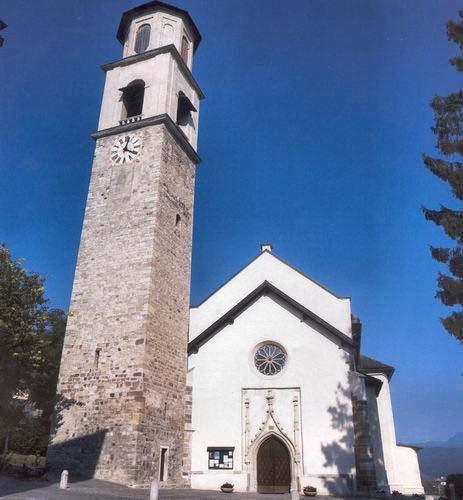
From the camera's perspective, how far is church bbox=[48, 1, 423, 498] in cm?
1739

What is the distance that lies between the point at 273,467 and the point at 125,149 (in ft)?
50.0

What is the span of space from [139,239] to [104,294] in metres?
2.66

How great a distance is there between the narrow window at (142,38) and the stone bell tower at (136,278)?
7 centimetres

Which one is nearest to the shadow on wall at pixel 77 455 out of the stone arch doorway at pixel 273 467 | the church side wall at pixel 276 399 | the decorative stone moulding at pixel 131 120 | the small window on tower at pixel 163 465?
the small window on tower at pixel 163 465

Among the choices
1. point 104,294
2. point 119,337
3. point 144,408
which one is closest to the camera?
point 144,408

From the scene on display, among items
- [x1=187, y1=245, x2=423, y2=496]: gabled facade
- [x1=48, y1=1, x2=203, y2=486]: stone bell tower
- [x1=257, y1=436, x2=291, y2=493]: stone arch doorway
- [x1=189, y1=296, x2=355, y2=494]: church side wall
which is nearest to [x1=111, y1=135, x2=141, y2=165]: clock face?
[x1=48, y1=1, x2=203, y2=486]: stone bell tower

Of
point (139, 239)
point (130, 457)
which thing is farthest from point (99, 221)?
point (130, 457)

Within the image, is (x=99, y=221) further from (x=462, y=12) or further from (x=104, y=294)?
(x=462, y=12)

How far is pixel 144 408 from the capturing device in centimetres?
1683

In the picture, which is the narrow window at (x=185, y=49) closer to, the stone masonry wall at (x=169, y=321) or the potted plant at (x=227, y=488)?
the stone masonry wall at (x=169, y=321)

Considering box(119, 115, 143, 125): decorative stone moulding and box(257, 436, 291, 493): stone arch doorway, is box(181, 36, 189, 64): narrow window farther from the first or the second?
box(257, 436, 291, 493): stone arch doorway

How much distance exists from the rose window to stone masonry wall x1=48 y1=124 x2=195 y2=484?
10.9 ft

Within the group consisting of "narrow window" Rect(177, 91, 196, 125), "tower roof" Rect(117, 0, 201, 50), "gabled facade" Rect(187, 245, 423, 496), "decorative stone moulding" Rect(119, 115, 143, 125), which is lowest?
"gabled facade" Rect(187, 245, 423, 496)

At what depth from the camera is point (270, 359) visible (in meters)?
20.6
